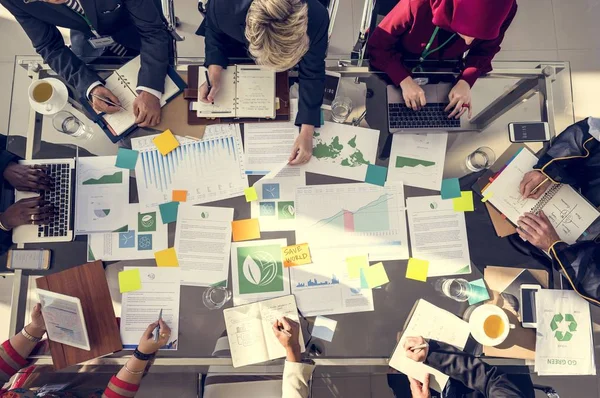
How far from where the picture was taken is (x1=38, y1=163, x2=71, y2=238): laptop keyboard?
1716 mm

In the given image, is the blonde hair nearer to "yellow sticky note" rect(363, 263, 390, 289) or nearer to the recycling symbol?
"yellow sticky note" rect(363, 263, 390, 289)

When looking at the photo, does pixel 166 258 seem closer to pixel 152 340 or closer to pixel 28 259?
pixel 152 340

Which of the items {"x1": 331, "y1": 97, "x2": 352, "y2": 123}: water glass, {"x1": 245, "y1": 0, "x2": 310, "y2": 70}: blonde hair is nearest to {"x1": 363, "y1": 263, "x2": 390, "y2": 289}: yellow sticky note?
{"x1": 331, "y1": 97, "x2": 352, "y2": 123}: water glass

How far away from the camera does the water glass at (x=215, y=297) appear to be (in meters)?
1.71

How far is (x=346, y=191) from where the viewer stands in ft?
5.89

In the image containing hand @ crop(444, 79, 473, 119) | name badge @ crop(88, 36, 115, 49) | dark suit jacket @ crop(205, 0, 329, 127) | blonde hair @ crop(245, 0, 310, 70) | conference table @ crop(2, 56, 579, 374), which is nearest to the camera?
blonde hair @ crop(245, 0, 310, 70)

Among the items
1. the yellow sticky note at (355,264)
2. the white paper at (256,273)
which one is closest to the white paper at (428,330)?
the yellow sticky note at (355,264)

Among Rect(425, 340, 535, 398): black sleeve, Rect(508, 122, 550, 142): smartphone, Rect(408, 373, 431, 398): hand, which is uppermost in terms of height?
Rect(508, 122, 550, 142): smartphone

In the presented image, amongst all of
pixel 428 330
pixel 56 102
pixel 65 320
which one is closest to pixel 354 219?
pixel 428 330

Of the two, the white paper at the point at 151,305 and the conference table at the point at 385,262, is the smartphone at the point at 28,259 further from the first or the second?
the white paper at the point at 151,305

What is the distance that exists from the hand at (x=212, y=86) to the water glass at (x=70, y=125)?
20.7 inches

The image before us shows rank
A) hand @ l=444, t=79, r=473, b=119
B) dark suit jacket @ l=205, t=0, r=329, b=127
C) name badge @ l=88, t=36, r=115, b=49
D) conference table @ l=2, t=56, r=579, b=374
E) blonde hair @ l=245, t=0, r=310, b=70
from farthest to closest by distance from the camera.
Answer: name badge @ l=88, t=36, r=115, b=49 → hand @ l=444, t=79, r=473, b=119 → conference table @ l=2, t=56, r=579, b=374 → dark suit jacket @ l=205, t=0, r=329, b=127 → blonde hair @ l=245, t=0, r=310, b=70

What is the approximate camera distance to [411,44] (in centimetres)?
189

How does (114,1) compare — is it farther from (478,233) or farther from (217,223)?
(478,233)
